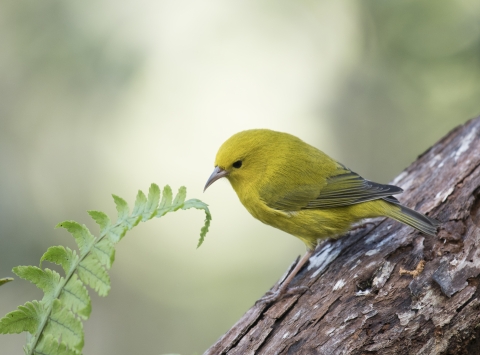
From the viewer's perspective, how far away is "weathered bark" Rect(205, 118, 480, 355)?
2.90m

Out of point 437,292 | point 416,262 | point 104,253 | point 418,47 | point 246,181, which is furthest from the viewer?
point 418,47

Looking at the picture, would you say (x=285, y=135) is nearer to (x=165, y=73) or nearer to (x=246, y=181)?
(x=246, y=181)

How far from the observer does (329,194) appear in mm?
4242

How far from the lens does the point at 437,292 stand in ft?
9.86

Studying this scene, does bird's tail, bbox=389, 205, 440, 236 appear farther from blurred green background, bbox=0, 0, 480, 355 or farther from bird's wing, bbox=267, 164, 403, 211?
blurred green background, bbox=0, 0, 480, 355

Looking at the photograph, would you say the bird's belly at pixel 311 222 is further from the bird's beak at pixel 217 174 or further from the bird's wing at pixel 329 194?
the bird's beak at pixel 217 174

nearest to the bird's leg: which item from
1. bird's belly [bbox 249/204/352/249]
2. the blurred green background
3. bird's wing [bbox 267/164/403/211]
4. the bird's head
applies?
bird's belly [bbox 249/204/352/249]

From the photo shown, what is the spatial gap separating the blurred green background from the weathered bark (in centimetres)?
313

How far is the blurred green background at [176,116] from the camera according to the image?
257 inches

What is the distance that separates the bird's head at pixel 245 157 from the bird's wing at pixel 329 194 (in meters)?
0.37

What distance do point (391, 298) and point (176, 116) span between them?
201 inches

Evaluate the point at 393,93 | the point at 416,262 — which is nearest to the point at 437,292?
the point at 416,262

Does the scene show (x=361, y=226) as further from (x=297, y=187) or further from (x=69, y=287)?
(x=69, y=287)

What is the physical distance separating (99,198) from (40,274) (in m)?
5.33
